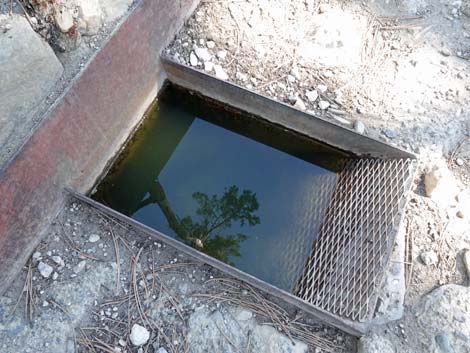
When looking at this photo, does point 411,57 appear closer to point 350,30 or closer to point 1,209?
point 350,30

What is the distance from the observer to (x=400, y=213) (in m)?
1.92

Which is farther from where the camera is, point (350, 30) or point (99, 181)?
point (350, 30)

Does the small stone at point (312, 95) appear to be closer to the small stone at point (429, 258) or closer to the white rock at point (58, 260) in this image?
the small stone at point (429, 258)

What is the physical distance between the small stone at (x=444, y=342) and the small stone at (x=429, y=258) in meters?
0.32

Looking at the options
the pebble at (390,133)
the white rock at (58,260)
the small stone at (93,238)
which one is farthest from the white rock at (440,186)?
the white rock at (58,260)

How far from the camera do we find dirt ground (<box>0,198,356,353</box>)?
5.65ft

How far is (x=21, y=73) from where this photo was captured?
1.89 metres

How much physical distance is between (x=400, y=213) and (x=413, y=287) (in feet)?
1.07

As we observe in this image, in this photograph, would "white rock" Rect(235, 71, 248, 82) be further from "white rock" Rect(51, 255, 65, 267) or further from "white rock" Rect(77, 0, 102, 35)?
"white rock" Rect(51, 255, 65, 267)

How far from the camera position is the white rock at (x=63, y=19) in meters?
1.93

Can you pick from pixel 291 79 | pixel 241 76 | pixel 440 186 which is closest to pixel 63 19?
pixel 241 76

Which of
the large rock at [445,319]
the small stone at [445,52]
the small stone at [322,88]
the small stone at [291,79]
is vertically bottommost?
the large rock at [445,319]

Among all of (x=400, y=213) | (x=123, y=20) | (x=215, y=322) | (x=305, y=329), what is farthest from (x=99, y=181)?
(x=400, y=213)

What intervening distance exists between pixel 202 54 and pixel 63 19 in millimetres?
789
